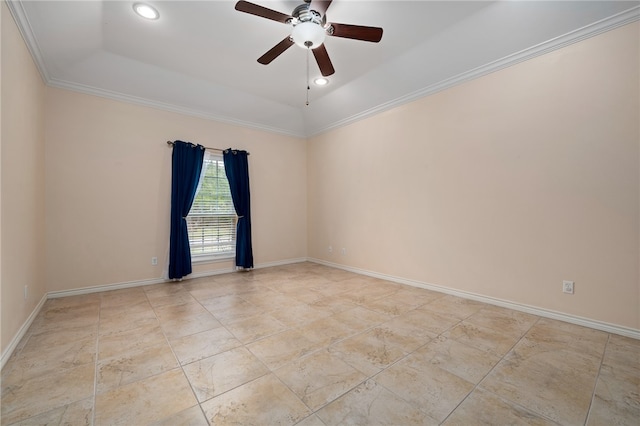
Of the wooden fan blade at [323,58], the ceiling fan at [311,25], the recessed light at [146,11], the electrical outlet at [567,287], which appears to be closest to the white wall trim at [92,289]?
the recessed light at [146,11]

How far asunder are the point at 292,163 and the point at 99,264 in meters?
3.73

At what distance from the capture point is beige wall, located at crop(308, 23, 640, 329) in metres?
2.47

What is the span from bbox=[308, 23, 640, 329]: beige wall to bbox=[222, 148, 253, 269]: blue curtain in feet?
7.65

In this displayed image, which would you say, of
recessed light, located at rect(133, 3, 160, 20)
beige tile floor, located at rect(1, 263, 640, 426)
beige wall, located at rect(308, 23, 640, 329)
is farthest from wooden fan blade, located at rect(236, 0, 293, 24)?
beige tile floor, located at rect(1, 263, 640, 426)

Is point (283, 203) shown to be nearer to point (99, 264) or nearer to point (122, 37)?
point (99, 264)

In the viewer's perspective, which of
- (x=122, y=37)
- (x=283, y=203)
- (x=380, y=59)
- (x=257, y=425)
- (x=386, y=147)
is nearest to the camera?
(x=257, y=425)

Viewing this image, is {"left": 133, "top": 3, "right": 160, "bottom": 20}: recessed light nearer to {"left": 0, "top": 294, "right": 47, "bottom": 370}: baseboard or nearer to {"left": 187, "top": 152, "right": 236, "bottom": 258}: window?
{"left": 187, "top": 152, "right": 236, "bottom": 258}: window

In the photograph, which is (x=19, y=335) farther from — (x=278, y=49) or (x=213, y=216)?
(x=278, y=49)

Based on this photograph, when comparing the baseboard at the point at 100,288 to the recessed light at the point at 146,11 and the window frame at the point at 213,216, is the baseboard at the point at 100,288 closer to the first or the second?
the window frame at the point at 213,216

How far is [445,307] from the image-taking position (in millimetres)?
3156

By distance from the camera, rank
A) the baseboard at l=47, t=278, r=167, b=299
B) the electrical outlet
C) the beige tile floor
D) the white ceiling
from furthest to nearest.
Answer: the baseboard at l=47, t=278, r=167, b=299, the electrical outlet, the white ceiling, the beige tile floor

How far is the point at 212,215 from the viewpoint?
4.80 meters

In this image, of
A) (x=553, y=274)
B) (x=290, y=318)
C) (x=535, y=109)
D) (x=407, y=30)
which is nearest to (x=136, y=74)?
(x=407, y=30)

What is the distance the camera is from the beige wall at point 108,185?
350 centimetres
